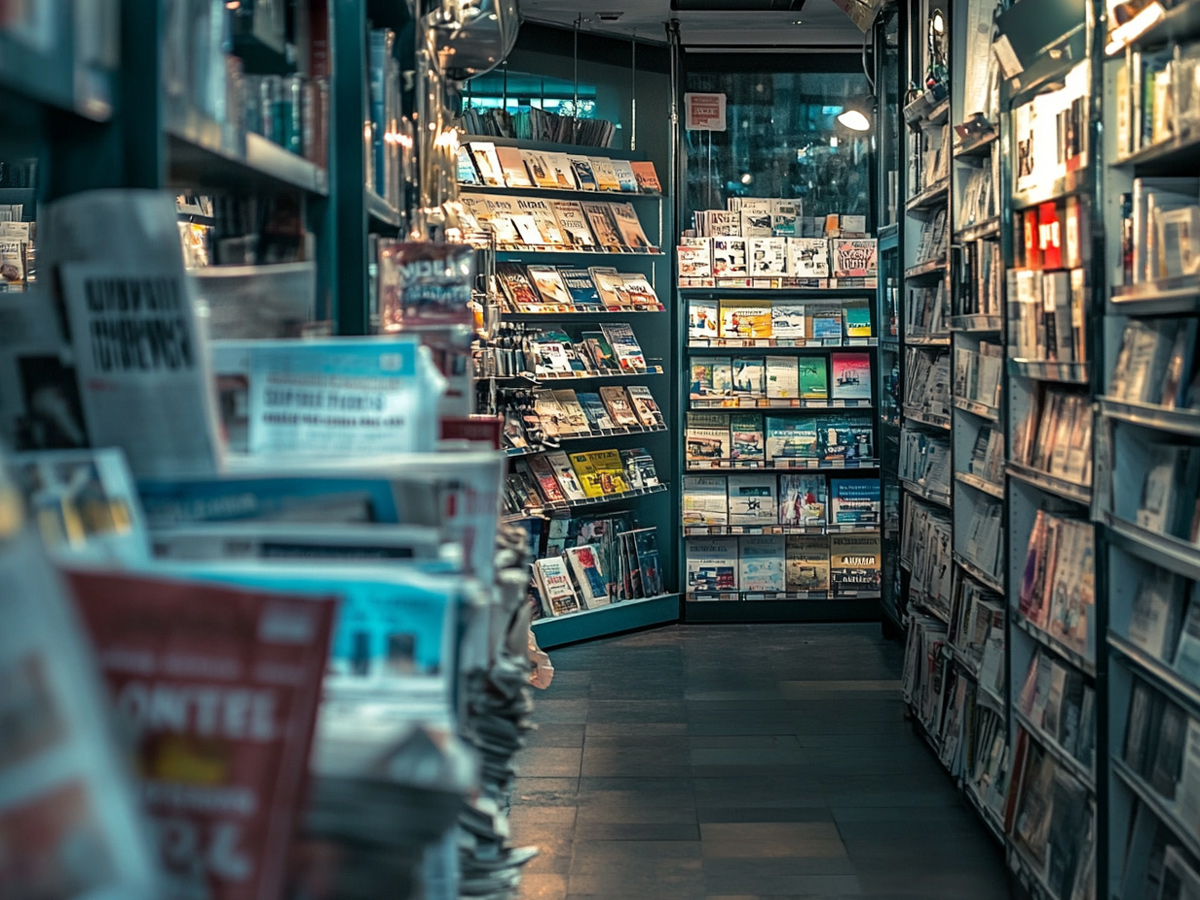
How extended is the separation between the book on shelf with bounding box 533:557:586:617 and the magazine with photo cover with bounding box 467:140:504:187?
2.08 m

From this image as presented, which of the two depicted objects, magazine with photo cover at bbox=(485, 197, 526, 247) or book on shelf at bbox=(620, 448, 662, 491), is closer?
magazine with photo cover at bbox=(485, 197, 526, 247)

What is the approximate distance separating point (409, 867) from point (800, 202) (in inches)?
289

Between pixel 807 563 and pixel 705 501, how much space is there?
2.37 ft

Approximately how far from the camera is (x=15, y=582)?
0.58 meters

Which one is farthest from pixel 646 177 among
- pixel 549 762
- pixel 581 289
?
pixel 549 762

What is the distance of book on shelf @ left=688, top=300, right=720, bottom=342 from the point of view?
7.50 meters

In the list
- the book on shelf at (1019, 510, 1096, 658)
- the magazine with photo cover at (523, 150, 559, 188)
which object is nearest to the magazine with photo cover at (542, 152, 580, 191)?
the magazine with photo cover at (523, 150, 559, 188)

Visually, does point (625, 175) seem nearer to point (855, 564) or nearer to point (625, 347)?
point (625, 347)

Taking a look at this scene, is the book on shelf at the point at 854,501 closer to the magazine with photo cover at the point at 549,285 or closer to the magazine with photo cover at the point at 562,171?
the magazine with photo cover at the point at 549,285

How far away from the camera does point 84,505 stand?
895 mm

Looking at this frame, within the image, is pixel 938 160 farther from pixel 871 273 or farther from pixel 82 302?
pixel 82 302

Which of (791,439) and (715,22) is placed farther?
(791,439)

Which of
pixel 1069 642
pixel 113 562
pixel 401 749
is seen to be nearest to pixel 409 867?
pixel 401 749

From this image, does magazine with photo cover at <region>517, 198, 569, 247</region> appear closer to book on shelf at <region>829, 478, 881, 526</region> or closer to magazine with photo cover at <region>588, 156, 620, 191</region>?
magazine with photo cover at <region>588, 156, 620, 191</region>
